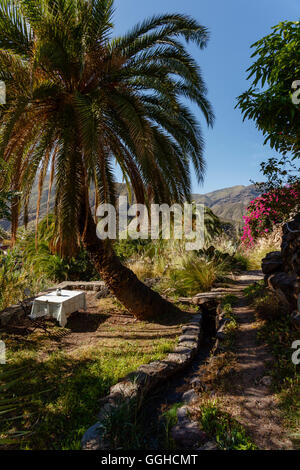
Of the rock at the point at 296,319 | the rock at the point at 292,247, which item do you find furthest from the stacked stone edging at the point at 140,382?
the rock at the point at 292,247

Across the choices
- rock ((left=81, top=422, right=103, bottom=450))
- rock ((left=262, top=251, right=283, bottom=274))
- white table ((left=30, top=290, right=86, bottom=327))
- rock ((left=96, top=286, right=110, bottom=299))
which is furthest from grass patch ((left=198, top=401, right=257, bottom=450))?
rock ((left=96, top=286, right=110, bottom=299))

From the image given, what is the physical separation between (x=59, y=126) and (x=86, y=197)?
1.27 meters

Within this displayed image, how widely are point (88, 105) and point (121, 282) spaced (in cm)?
340

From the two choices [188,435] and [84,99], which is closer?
[188,435]

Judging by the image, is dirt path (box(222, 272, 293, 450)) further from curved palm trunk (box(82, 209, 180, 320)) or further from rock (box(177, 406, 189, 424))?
curved palm trunk (box(82, 209, 180, 320))

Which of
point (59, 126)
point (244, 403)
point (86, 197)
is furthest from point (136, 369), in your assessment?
point (59, 126)

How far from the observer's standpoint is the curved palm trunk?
5.12m

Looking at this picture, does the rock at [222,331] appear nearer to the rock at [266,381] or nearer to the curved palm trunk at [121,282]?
the rock at [266,381]

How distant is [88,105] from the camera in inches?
147

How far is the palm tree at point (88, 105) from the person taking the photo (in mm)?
3727

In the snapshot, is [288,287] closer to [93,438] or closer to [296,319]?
[296,319]

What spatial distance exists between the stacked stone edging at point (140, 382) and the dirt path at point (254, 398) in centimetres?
83

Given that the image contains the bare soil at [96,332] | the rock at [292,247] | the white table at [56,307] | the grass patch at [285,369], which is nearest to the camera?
the grass patch at [285,369]

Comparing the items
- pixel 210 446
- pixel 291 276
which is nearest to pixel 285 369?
pixel 210 446
